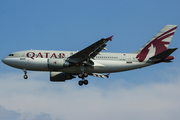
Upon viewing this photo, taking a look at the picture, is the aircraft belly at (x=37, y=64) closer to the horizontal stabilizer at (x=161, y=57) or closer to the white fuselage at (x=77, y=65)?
the white fuselage at (x=77, y=65)

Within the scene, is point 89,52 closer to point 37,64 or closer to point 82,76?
point 82,76

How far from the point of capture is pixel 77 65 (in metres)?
42.3

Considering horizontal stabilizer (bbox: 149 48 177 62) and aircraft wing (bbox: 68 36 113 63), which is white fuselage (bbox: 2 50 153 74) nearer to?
horizontal stabilizer (bbox: 149 48 177 62)

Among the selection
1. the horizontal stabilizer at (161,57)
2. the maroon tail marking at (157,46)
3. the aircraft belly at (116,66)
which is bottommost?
the aircraft belly at (116,66)

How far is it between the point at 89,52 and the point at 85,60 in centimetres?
178

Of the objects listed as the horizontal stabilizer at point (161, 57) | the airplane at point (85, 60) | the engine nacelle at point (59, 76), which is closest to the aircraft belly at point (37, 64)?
the airplane at point (85, 60)

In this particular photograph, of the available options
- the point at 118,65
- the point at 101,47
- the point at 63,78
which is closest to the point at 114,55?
the point at 118,65

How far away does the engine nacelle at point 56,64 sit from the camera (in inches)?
1610

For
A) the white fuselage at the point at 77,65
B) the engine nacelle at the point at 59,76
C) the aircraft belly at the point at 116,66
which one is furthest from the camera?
the engine nacelle at the point at 59,76

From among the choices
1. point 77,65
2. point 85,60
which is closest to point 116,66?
point 85,60

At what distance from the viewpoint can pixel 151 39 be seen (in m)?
45.8

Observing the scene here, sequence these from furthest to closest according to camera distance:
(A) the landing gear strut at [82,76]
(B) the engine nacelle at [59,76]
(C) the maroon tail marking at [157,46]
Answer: (B) the engine nacelle at [59,76] → (C) the maroon tail marking at [157,46] → (A) the landing gear strut at [82,76]

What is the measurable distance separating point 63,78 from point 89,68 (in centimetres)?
570

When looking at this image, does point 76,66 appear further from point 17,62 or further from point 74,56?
point 17,62
